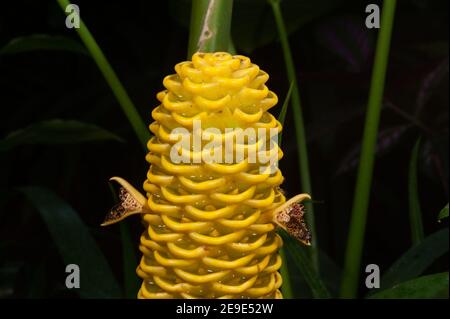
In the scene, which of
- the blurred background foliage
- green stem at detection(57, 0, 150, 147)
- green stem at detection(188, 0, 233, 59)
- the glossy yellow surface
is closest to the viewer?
the glossy yellow surface

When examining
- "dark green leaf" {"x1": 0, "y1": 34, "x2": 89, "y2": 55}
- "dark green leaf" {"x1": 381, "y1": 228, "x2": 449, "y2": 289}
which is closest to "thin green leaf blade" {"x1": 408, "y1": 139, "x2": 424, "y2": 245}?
"dark green leaf" {"x1": 381, "y1": 228, "x2": 449, "y2": 289}

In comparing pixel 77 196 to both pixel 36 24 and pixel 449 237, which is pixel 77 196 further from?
pixel 449 237

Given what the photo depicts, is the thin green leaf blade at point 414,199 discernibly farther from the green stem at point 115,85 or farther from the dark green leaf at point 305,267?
the green stem at point 115,85

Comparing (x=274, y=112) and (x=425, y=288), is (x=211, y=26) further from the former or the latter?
(x=274, y=112)

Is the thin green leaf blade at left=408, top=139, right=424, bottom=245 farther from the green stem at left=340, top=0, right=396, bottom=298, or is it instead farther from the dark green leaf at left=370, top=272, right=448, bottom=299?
the dark green leaf at left=370, top=272, right=448, bottom=299

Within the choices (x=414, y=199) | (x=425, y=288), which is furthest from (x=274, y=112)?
(x=425, y=288)

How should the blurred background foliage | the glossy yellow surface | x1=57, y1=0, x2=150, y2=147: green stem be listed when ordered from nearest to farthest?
the glossy yellow surface, x1=57, y1=0, x2=150, y2=147: green stem, the blurred background foliage

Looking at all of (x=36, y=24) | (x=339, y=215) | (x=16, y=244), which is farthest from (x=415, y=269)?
(x=36, y=24)
